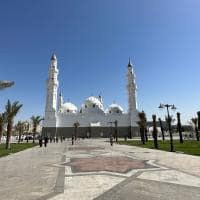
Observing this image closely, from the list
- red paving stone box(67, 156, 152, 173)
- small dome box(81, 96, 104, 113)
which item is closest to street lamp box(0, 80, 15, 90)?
red paving stone box(67, 156, 152, 173)

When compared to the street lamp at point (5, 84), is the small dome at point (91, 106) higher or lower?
higher

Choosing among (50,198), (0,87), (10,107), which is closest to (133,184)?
(50,198)

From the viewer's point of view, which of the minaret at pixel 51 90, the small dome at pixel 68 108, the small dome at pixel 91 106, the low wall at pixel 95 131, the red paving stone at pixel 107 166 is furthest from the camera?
the small dome at pixel 68 108

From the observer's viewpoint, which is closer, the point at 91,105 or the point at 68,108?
the point at 91,105

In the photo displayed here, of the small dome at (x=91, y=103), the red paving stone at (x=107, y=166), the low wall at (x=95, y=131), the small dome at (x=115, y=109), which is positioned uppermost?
the small dome at (x=91, y=103)

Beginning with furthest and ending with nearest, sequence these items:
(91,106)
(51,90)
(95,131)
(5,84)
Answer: (91,106), (95,131), (51,90), (5,84)

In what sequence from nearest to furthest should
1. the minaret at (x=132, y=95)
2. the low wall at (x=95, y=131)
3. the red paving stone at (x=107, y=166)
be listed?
the red paving stone at (x=107, y=166) → the minaret at (x=132, y=95) → the low wall at (x=95, y=131)

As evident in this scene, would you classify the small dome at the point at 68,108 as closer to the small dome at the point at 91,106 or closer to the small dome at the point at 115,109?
the small dome at the point at 91,106

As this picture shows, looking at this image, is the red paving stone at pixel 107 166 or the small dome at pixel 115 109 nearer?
the red paving stone at pixel 107 166

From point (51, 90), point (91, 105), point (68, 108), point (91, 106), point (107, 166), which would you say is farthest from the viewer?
point (68, 108)

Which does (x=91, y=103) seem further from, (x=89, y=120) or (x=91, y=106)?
(x=89, y=120)

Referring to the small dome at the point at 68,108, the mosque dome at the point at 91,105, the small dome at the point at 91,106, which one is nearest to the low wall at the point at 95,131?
the small dome at the point at 91,106

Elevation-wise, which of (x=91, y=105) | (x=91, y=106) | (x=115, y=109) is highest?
(x=91, y=105)

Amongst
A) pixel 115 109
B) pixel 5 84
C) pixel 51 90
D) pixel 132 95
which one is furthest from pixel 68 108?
pixel 5 84
